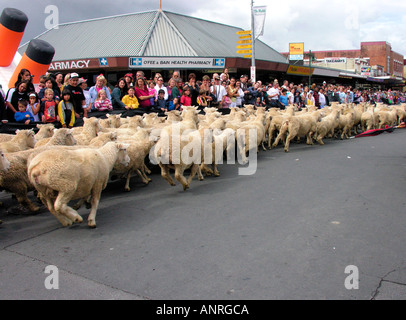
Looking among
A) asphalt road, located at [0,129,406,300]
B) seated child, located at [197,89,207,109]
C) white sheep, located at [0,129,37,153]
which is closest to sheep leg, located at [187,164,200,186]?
asphalt road, located at [0,129,406,300]

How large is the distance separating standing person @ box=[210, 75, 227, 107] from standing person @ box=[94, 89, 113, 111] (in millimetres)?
4167

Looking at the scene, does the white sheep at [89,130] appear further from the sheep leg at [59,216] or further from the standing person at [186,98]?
the standing person at [186,98]

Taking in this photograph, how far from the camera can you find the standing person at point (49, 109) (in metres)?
8.48

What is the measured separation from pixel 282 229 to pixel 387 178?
12.0 ft

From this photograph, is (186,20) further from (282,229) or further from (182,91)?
(282,229)

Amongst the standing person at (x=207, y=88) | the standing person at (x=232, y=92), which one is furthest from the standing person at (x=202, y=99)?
the standing person at (x=232, y=92)

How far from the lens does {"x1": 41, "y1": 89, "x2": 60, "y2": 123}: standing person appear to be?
27.8 ft

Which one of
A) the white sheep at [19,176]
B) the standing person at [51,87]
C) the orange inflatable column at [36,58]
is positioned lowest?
the white sheep at [19,176]

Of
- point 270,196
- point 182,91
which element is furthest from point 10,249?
point 182,91

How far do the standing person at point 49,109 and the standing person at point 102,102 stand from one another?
4.23 feet

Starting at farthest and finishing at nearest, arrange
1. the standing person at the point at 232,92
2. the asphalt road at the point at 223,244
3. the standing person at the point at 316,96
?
the standing person at the point at 316,96 < the standing person at the point at 232,92 < the asphalt road at the point at 223,244

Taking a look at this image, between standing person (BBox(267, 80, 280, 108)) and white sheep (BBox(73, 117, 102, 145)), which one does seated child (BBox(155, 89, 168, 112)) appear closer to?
white sheep (BBox(73, 117, 102, 145))

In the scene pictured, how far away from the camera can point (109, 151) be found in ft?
18.3

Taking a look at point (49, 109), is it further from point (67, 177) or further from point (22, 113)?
point (67, 177)
